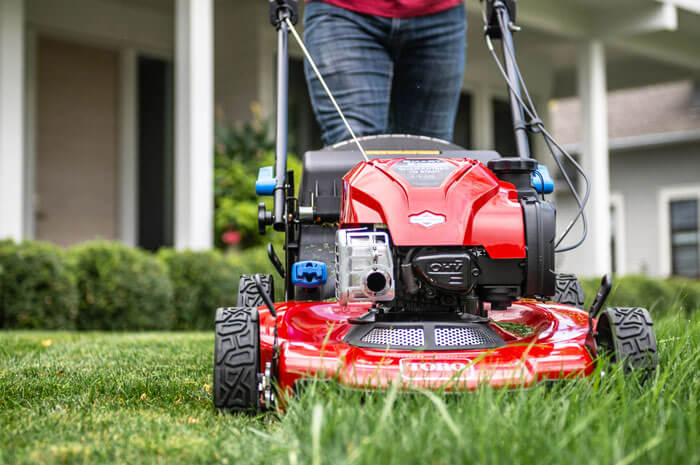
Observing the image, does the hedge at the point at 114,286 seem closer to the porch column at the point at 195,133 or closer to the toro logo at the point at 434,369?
the porch column at the point at 195,133

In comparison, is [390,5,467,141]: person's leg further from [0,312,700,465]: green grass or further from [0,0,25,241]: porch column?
[0,0,25,241]: porch column

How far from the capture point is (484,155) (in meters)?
2.78

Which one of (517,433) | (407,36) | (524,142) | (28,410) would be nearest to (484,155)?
(524,142)

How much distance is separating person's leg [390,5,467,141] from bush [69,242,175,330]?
3.41 meters

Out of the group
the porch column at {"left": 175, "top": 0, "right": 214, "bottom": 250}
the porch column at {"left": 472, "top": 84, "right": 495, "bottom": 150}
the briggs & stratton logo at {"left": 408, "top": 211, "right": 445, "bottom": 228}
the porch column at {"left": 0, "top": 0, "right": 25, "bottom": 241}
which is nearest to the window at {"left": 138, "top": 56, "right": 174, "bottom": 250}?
the porch column at {"left": 175, "top": 0, "right": 214, "bottom": 250}

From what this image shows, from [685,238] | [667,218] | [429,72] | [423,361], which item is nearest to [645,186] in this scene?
[667,218]

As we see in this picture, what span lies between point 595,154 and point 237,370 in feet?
29.3

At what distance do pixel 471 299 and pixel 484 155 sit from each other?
69cm

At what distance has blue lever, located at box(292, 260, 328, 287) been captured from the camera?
8.59 feet

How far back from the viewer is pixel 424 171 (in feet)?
7.47

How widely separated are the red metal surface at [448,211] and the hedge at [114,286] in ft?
10.1

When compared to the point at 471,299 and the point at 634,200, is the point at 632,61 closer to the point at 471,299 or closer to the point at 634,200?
the point at 634,200

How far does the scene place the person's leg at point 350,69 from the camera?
3104 mm

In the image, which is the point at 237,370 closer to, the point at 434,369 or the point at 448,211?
the point at 434,369
